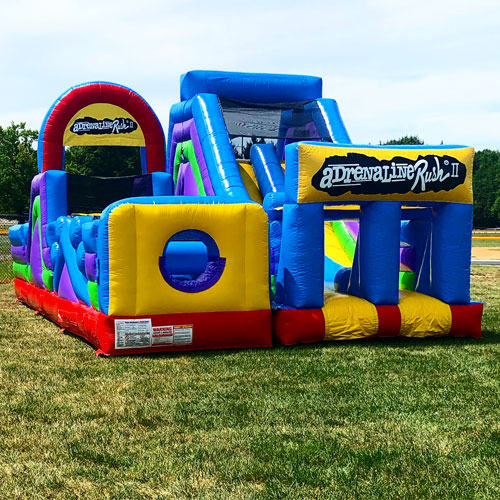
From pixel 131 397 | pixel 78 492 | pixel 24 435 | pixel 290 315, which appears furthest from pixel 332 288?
pixel 78 492

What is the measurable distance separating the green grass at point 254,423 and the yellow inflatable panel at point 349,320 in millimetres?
147

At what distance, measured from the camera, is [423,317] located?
20.7 ft

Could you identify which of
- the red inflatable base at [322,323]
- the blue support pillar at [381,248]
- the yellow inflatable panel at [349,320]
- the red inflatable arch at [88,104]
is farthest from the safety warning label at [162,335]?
the red inflatable arch at [88,104]

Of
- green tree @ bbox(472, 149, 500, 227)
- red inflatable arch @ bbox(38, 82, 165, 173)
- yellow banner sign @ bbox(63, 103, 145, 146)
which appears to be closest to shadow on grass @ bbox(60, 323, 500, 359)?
red inflatable arch @ bbox(38, 82, 165, 173)

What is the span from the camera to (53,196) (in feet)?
27.1

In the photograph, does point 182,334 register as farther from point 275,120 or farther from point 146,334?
point 275,120

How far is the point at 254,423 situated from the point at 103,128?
6754 millimetres

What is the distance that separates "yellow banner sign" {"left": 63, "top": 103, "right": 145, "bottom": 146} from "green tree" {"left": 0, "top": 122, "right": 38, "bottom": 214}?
87.0 ft

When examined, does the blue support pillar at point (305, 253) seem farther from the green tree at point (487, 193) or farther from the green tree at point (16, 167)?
the green tree at point (487, 193)

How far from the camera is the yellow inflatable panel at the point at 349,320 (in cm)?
611

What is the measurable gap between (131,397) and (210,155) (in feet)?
11.9

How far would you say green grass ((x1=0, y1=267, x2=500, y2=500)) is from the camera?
3006 millimetres

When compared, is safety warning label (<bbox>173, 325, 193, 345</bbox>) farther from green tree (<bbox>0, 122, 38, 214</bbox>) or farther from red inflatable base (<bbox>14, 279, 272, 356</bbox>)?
green tree (<bbox>0, 122, 38, 214</bbox>)

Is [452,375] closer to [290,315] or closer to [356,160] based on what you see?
[290,315]
